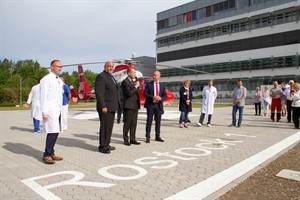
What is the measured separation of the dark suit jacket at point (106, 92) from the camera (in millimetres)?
5902

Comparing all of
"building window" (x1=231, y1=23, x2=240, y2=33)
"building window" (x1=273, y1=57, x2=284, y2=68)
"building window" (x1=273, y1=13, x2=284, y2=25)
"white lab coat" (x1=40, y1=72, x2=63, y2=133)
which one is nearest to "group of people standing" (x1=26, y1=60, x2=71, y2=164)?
"white lab coat" (x1=40, y1=72, x2=63, y2=133)

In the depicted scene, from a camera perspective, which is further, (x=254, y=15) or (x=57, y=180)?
(x=254, y=15)

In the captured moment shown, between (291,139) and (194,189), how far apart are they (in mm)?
5356

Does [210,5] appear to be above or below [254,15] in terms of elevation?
above

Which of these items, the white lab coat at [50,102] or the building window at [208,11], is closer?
the white lab coat at [50,102]

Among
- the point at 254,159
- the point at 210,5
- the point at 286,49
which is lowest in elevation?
the point at 254,159

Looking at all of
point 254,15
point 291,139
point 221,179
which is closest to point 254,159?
point 221,179

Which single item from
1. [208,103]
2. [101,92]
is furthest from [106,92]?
[208,103]

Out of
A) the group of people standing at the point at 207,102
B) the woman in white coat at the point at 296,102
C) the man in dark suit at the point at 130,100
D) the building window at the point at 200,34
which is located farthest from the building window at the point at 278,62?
the man in dark suit at the point at 130,100

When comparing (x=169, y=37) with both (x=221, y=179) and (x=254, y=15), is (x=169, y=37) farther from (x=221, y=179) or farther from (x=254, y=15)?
(x=221, y=179)

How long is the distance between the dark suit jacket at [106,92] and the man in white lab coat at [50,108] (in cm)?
93

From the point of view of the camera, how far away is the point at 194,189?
3711mm

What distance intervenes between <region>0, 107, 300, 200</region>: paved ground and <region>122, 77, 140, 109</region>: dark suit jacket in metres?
1.16

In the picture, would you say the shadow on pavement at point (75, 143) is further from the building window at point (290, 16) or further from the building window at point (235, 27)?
the building window at point (235, 27)
